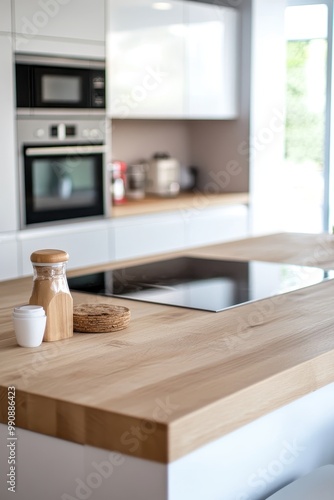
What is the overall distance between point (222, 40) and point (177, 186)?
3.18 feet

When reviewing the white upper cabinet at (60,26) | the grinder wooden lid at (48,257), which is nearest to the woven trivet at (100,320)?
the grinder wooden lid at (48,257)

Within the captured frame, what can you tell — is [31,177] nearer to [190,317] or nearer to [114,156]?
[114,156]

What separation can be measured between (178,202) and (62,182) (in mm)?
882

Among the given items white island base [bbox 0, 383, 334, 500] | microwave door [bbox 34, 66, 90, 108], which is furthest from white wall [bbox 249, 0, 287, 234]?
white island base [bbox 0, 383, 334, 500]

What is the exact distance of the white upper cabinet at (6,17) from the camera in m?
3.56

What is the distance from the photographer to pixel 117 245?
424 cm

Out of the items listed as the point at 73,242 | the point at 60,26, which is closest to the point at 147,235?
the point at 73,242

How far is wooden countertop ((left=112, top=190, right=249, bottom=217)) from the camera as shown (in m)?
4.36

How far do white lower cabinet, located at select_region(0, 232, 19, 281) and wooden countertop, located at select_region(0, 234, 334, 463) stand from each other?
1738 millimetres

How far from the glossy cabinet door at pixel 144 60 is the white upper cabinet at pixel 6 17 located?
68cm

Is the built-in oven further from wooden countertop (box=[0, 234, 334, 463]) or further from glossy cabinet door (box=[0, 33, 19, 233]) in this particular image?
wooden countertop (box=[0, 234, 334, 463])

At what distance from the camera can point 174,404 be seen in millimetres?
1246

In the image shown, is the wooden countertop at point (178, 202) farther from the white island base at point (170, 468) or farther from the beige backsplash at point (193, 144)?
the white island base at point (170, 468)

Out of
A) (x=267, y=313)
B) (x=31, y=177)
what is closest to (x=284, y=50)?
(x=31, y=177)
